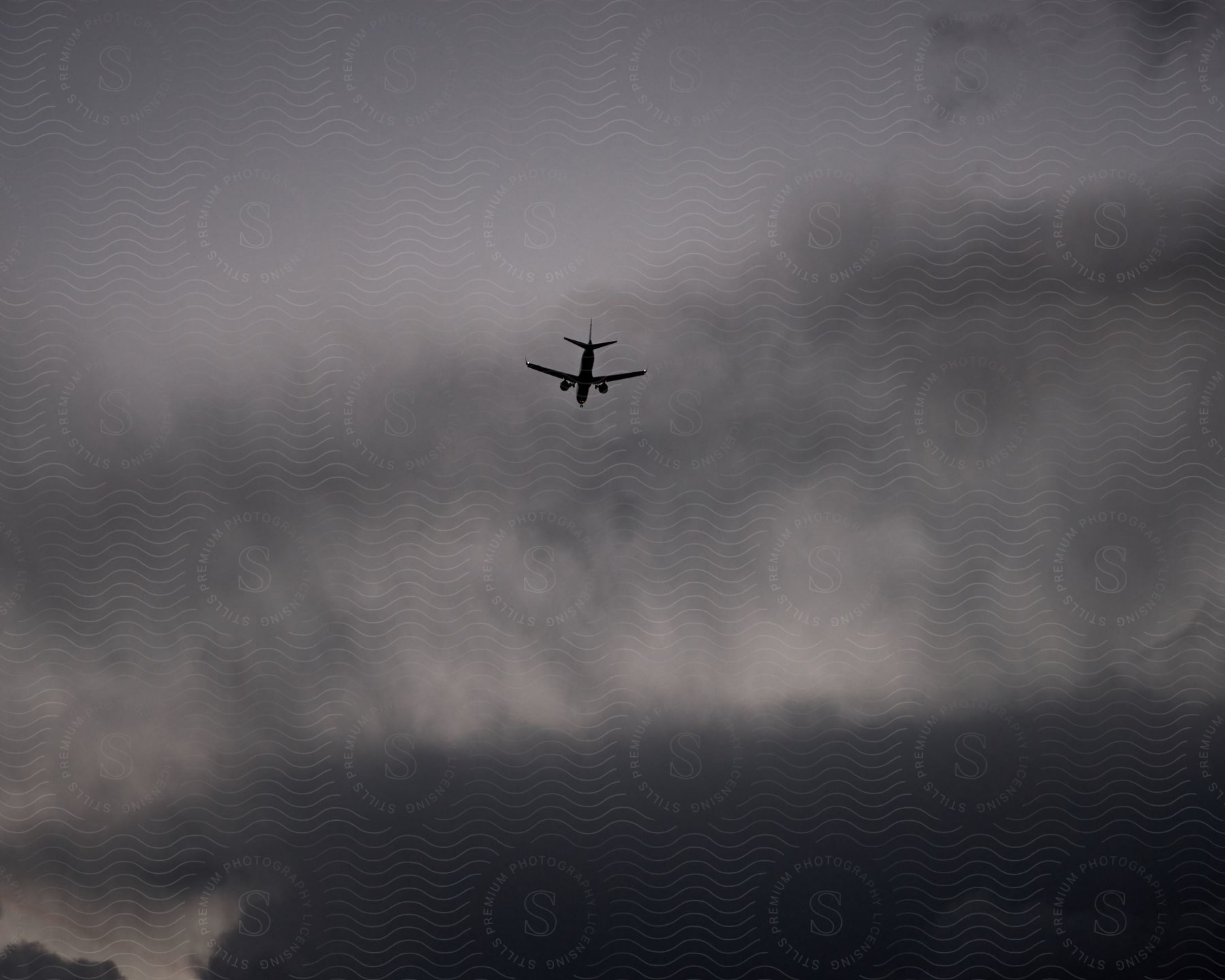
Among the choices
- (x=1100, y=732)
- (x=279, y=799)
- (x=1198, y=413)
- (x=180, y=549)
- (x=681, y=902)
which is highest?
(x=1198, y=413)

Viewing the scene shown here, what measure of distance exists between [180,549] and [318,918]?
125 feet

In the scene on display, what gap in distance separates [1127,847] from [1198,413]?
142 ft

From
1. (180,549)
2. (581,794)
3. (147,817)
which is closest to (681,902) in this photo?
(581,794)

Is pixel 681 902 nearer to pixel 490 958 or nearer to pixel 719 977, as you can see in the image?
pixel 719 977

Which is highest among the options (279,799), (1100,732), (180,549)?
(180,549)

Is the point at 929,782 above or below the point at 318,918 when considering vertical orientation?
above

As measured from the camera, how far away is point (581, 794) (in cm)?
10562

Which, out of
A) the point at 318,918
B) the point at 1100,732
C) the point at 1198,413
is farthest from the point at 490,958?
the point at 1198,413

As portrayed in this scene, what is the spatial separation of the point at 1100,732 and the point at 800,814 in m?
29.6

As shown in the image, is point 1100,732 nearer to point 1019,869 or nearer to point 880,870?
point 1019,869

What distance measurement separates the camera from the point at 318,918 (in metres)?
106

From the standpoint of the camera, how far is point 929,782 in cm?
10738

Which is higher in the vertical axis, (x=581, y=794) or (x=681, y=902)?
(x=581, y=794)

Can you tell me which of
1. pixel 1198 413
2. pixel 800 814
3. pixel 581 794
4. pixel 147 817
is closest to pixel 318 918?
pixel 147 817
